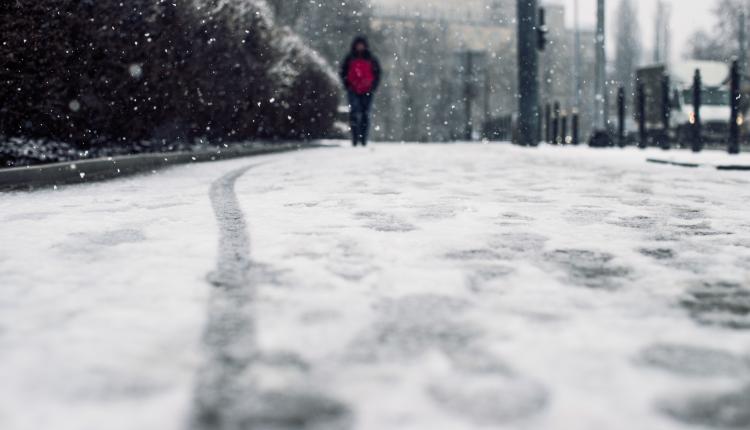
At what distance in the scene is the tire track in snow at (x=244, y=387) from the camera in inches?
67.2

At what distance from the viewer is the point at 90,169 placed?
332 inches

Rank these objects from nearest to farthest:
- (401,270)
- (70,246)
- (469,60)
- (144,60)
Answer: (401,270) < (70,246) < (144,60) < (469,60)

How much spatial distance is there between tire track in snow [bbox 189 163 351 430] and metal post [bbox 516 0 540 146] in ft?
50.6

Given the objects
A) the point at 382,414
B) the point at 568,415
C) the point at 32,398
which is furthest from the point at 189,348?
the point at 568,415

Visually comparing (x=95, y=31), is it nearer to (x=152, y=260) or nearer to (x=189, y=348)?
(x=152, y=260)

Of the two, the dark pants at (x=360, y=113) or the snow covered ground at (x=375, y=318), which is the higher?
the dark pants at (x=360, y=113)

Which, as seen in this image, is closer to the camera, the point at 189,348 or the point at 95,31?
the point at 189,348

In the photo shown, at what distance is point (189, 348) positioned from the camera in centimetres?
222

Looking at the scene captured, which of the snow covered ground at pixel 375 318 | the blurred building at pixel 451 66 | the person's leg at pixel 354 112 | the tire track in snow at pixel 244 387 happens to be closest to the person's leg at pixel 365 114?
the person's leg at pixel 354 112

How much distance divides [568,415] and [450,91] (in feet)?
171

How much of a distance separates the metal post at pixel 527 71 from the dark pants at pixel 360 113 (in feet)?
12.3

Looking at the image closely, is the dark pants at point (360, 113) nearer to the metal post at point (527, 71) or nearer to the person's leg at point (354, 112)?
the person's leg at point (354, 112)

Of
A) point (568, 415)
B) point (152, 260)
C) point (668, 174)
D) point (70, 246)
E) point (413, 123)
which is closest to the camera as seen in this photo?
point (568, 415)

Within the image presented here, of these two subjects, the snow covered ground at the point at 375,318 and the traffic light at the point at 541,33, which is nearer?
the snow covered ground at the point at 375,318
